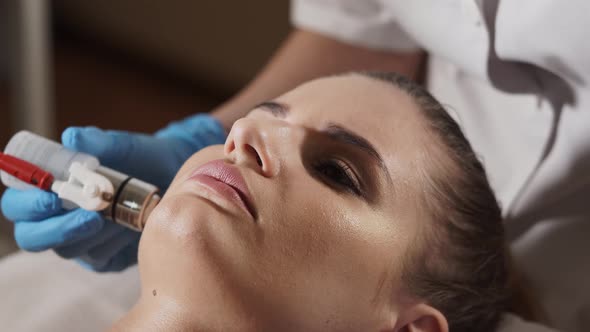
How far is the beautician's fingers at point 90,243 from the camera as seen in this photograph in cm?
96

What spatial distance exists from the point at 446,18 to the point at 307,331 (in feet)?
1.72

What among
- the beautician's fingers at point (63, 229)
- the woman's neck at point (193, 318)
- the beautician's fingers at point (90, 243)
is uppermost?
the woman's neck at point (193, 318)

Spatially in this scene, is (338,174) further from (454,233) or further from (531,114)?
(531,114)

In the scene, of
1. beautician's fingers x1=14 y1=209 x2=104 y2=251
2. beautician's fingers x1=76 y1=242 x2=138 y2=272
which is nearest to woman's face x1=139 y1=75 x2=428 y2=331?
beautician's fingers x1=14 y1=209 x2=104 y2=251

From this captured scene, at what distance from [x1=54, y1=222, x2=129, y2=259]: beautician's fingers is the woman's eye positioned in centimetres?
34

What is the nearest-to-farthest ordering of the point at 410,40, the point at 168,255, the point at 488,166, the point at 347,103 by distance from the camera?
the point at 168,255, the point at 347,103, the point at 488,166, the point at 410,40

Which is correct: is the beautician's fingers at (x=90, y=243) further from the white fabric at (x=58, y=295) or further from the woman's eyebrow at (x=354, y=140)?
the woman's eyebrow at (x=354, y=140)

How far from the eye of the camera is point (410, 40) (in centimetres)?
130

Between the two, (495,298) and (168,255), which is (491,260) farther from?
(168,255)

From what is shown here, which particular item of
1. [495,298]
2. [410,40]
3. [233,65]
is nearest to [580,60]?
[495,298]

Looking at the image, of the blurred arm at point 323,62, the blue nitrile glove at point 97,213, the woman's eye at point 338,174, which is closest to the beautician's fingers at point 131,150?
the blue nitrile glove at point 97,213

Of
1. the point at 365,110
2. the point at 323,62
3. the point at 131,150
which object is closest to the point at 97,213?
the point at 131,150

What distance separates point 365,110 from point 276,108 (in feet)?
0.38

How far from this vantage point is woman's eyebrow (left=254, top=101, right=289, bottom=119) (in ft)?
2.83
